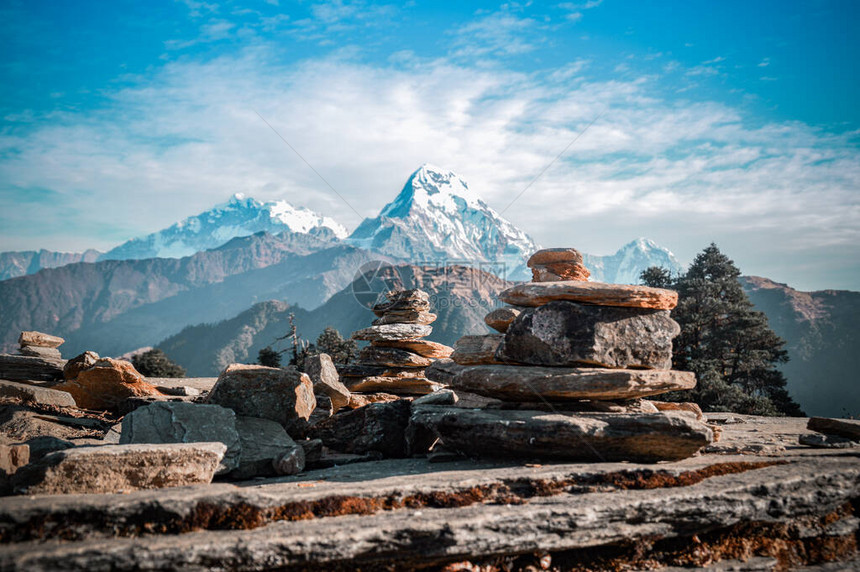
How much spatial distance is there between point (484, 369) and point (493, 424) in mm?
1500

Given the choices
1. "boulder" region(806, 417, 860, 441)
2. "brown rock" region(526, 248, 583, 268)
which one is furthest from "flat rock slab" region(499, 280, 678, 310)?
"boulder" region(806, 417, 860, 441)

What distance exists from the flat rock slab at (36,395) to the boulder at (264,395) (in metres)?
6.86

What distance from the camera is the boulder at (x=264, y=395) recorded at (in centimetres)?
899

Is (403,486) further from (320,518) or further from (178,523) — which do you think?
(178,523)

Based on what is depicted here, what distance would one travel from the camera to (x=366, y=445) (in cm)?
915

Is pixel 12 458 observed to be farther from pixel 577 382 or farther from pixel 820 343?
pixel 820 343

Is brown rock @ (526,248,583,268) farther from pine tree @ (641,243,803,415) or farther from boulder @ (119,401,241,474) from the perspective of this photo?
pine tree @ (641,243,803,415)

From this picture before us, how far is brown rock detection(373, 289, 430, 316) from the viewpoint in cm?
1858

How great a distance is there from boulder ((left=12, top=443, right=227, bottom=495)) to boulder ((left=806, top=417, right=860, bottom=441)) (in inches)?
466

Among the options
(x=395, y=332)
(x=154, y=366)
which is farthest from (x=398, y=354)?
(x=154, y=366)

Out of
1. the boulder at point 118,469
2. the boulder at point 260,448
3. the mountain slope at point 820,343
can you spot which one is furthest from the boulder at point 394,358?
the mountain slope at point 820,343

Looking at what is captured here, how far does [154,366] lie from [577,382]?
42224mm

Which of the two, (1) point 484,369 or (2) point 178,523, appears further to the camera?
(1) point 484,369

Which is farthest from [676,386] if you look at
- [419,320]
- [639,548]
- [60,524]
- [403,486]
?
[419,320]
